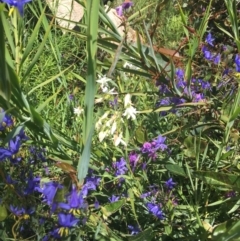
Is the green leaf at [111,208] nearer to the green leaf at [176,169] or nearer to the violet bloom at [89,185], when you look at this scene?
the violet bloom at [89,185]

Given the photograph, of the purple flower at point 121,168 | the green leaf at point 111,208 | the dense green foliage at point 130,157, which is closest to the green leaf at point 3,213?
the dense green foliage at point 130,157

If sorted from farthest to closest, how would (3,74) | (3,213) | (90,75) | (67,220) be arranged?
(3,213) → (67,220) → (90,75) → (3,74)

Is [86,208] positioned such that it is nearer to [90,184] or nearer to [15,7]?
[90,184]

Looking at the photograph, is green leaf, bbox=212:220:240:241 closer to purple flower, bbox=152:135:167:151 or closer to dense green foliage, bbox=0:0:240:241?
dense green foliage, bbox=0:0:240:241

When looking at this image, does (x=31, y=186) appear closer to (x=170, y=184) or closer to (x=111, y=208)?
(x=111, y=208)

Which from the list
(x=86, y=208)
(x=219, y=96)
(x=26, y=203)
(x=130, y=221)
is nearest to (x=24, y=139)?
(x=26, y=203)

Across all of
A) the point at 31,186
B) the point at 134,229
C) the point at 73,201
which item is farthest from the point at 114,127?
the point at 134,229

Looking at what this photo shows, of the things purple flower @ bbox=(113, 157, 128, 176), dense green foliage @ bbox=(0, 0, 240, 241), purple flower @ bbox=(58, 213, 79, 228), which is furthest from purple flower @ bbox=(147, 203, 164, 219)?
purple flower @ bbox=(58, 213, 79, 228)
